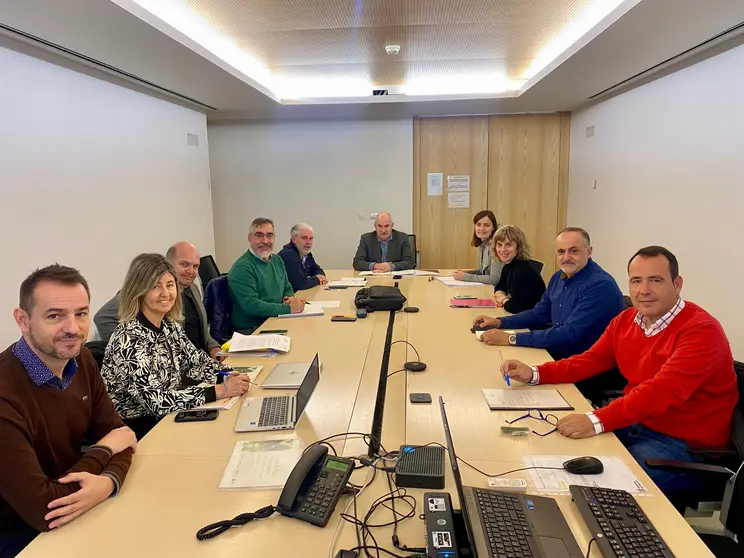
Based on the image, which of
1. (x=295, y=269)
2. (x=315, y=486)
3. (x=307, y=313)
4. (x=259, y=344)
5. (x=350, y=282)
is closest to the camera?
(x=315, y=486)

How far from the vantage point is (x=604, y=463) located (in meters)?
1.54

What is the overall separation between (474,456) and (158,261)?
148cm

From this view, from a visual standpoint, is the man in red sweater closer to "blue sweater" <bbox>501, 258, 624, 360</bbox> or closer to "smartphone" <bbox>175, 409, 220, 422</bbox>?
"blue sweater" <bbox>501, 258, 624, 360</bbox>

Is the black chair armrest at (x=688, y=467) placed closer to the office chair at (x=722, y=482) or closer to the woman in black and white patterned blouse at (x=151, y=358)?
the office chair at (x=722, y=482)

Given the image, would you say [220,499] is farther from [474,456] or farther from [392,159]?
[392,159]

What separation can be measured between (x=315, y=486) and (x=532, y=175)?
20.2 ft

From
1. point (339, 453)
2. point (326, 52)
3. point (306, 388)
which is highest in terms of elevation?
point (326, 52)

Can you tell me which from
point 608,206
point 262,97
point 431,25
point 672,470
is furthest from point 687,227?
point 262,97

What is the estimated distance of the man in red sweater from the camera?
1771 millimetres

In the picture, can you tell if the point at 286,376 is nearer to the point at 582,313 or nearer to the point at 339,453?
the point at 339,453

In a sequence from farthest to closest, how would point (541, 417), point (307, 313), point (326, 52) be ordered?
point (326, 52)
point (307, 313)
point (541, 417)

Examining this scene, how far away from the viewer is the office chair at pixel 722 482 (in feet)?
5.42

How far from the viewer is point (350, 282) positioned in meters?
4.66

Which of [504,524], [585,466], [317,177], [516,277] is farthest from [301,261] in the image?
[504,524]
